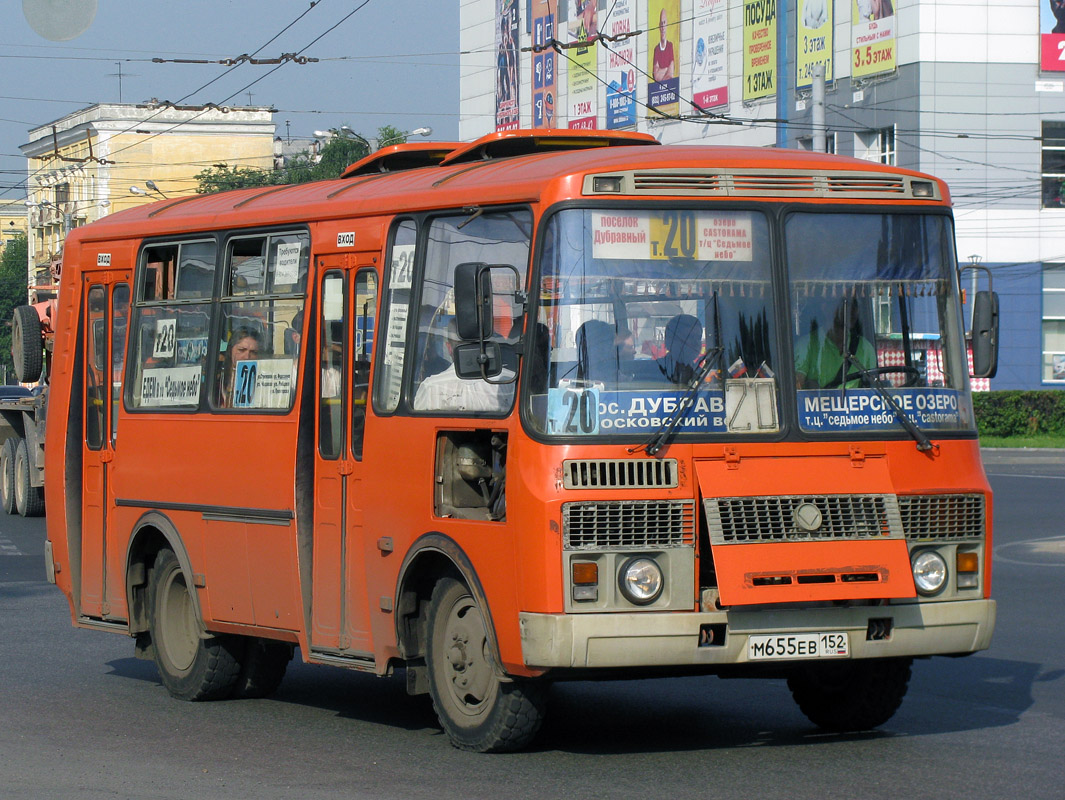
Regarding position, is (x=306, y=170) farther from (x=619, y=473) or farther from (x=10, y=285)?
(x=619, y=473)

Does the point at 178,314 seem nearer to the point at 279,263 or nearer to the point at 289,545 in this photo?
the point at 279,263

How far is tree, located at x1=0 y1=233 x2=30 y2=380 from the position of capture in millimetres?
97938

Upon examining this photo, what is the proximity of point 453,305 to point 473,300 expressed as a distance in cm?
67

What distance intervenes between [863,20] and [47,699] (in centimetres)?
3731

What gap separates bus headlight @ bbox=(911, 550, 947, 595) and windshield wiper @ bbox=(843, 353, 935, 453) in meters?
0.46

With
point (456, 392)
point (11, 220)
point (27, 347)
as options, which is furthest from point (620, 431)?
point (11, 220)

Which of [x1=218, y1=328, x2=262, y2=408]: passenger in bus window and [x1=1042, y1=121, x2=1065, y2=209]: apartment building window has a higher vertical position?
[x1=1042, y1=121, x2=1065, y2=209]: apartment building window

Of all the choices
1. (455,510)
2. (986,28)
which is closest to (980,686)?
(455,510)

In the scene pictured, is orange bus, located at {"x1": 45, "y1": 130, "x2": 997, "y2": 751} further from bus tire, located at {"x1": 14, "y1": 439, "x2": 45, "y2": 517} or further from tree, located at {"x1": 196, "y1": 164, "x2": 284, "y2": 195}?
tree, located at {"x1": 196, "y1": 164, "x2": 284, "y2": 195}

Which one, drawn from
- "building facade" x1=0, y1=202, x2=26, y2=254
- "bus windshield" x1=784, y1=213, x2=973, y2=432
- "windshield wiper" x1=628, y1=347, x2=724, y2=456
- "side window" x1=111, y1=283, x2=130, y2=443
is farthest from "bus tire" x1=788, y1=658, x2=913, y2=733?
"building facade" x1=0, y1=202, x2=26, y2=254

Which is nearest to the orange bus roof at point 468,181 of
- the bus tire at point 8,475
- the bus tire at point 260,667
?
the bus tire at point 260,667

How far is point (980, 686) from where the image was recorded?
32.2 ft

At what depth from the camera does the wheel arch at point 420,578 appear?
780 centimetres

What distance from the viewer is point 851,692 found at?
8.43 m
